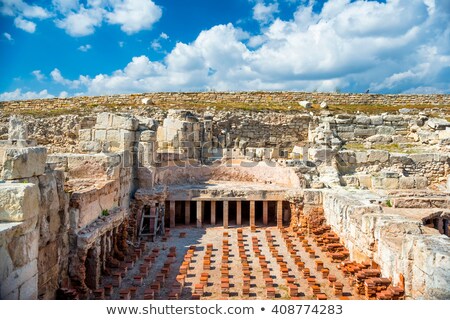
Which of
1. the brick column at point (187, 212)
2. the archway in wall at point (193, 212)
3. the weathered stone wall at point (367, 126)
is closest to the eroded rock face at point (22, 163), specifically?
the brick column at point (187, 212)

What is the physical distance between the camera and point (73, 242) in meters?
8.22

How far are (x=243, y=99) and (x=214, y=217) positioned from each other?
18380mm

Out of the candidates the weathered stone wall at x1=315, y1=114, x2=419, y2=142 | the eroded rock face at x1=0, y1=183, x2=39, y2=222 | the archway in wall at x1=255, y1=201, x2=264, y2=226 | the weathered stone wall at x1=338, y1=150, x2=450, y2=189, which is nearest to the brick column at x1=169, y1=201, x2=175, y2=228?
the archway in wall at x1=255, y1=201, x2=264, y2=226

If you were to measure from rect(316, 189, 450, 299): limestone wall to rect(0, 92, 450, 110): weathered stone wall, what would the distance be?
769 inches

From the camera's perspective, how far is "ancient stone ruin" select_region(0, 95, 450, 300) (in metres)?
6.65

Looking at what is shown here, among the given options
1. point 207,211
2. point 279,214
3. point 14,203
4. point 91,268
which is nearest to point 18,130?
point 91,268

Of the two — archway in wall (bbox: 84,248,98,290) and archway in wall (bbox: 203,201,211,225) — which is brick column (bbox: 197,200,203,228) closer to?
archway in wall (bbox: 203,201,211,225)

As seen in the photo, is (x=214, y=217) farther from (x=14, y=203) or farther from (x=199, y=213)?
(x=14, y=203)

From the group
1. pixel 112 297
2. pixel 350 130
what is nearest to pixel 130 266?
pixel 112 297

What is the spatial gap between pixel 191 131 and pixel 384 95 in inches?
757

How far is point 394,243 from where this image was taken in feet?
25.8

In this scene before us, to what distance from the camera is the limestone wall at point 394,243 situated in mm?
6008

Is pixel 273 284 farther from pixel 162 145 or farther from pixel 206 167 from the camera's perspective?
pixel 162 145

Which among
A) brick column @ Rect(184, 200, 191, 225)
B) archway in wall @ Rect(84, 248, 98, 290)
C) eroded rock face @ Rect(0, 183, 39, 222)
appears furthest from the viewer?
brick column @ Rect(184, 200, 191, 225)
